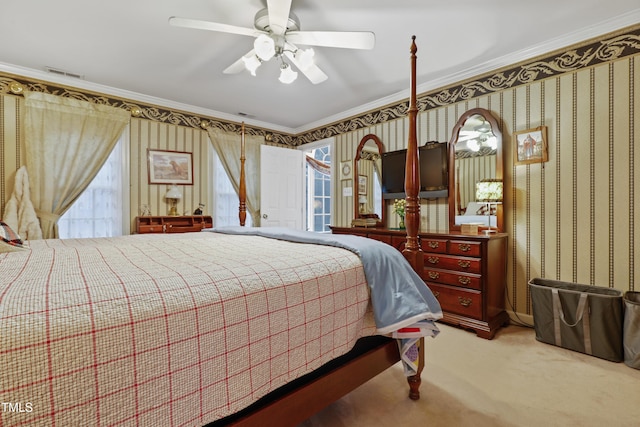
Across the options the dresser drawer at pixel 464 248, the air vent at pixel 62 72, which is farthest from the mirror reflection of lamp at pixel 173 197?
the dresser drawer at pixel 464 248

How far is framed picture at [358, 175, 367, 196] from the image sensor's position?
4199 millimetres

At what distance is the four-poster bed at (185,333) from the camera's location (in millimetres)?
637

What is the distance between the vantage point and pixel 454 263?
9.06 ft

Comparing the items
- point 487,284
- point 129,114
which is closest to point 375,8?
point 487,284

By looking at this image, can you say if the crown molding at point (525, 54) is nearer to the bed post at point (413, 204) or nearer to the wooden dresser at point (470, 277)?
the wooden dresser at point (470, 277)

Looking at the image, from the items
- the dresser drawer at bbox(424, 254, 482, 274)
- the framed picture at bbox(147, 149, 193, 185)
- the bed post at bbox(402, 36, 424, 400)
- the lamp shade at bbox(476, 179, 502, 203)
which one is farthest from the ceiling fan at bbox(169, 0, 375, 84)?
the framed picture at bbox(147, 149, 193, 185)

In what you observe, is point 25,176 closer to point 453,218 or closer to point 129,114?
point 129,114

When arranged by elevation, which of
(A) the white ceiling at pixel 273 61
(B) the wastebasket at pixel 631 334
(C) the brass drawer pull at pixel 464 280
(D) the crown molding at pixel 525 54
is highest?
(A) the white ceiling at pixel 273 61

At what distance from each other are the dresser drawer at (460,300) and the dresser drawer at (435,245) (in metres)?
0.33

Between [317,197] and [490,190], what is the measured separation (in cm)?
354

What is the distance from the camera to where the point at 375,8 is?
2156 millimetres

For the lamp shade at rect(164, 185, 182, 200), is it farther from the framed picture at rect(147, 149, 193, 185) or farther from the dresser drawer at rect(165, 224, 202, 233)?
the dresser drawer at rect(165, 224, 202, 233)

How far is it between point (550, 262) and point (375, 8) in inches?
105

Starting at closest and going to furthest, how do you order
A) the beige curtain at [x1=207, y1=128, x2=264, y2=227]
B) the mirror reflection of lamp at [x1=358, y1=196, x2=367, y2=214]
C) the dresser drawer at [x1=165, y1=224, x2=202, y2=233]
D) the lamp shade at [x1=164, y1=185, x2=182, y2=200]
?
1. the dresser drawer at [x1=165, y1=224, x2=202, y2=233]
2. the lamp shade at [x1=164, y1=185, x2=182, y2=200]
3. the mirror reflection of lamp at [x1=358, y1=196, x2=367, y2=214]
4. the beige curtain at [x1=207, y1=128, x2=264, y2=227]
